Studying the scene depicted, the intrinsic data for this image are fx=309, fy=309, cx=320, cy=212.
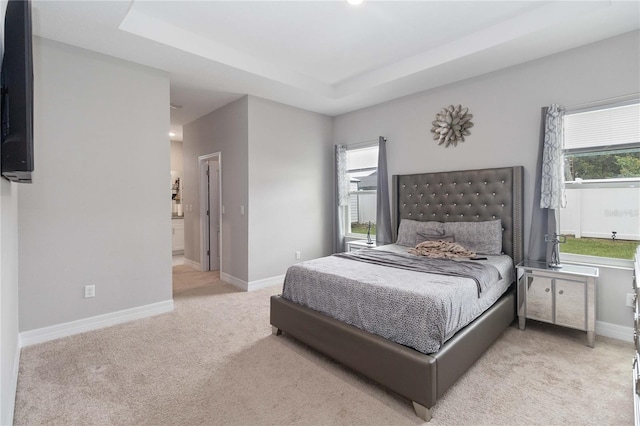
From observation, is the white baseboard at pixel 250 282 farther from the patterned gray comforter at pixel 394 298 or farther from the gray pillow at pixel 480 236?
the gray pillow at pixel 480 236

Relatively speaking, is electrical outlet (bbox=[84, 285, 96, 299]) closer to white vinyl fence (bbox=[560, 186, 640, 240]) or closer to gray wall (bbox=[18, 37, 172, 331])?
gray wall (bbox=[18, 37, 172, 331])

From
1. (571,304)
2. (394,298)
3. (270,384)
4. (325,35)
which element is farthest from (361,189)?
(270,384)

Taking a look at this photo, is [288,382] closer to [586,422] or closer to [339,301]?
[339,301]

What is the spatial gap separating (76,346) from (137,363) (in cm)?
73

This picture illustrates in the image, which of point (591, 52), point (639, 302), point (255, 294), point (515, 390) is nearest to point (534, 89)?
point (591, 52)

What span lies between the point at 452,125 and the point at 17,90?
13.1ft

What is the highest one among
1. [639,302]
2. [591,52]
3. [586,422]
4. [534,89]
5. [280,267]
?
[591,52]

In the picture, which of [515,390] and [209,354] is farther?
[209,354]

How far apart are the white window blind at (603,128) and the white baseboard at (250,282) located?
392 cm

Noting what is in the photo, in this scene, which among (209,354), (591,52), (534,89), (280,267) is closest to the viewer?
(209,354)

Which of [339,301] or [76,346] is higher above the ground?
[339,301]

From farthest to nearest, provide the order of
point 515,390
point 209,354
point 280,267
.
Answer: point 280,267, point 209,354, point 515,390

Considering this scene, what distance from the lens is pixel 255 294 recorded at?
13.8 feet

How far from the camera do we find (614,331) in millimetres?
2848
